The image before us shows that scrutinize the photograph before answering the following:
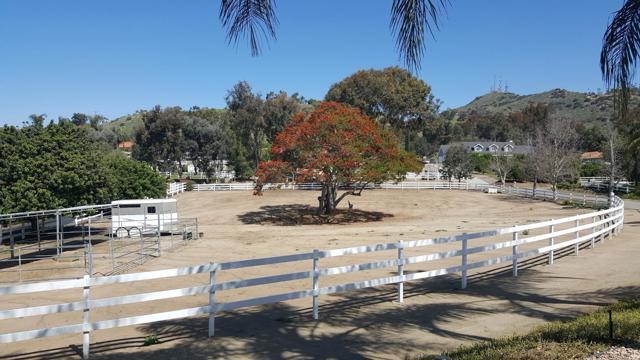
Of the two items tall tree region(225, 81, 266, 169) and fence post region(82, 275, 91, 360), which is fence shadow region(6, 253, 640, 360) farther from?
tall tree region(225, 81, 266, 169)

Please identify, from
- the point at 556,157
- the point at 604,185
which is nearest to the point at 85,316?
the point at 556,157

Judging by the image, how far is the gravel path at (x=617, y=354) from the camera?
5.50 meters

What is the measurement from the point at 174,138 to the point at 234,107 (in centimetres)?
1102

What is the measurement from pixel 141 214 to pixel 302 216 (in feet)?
42.8

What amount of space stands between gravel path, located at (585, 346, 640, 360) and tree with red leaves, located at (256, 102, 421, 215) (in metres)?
29.1

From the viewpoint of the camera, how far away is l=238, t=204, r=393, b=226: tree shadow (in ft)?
122

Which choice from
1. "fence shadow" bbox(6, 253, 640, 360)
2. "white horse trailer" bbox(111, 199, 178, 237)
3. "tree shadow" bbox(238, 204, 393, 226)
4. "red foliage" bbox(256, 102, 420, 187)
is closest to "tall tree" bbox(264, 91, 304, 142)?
"tree shadow" bbox(238, 204, 393, 226)

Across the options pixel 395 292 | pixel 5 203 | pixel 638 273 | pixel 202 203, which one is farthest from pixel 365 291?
pixel 202 203

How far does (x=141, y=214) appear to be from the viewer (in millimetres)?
29797

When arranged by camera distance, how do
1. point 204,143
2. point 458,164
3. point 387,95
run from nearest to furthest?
point 458,164 → point 387,95 → point 204,143

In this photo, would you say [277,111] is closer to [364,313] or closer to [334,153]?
[334,153]

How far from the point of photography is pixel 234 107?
80.0m

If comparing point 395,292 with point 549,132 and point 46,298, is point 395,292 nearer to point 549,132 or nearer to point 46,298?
point 46,298

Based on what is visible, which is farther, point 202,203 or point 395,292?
point 202,203
